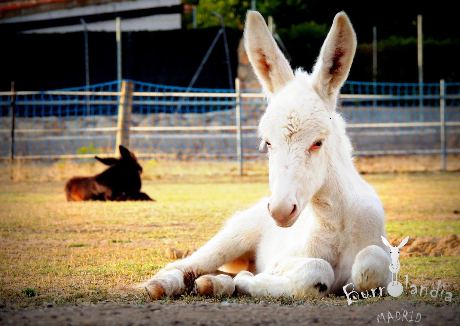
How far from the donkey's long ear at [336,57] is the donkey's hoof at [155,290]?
5.13 feet

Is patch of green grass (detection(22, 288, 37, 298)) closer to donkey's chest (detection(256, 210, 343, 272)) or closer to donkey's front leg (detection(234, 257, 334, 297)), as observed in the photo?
donkey's front leg (detection(234, 257, 334, 297))

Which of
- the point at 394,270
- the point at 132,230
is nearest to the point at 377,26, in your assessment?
the point at 132,230

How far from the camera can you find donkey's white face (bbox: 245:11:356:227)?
17.4 ft

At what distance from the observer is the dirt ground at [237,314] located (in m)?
4.75

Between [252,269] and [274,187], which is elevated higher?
[274,187]

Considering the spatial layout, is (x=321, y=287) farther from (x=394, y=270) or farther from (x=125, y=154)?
(x=125, y=154)

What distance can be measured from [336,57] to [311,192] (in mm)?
881

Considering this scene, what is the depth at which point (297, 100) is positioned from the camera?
5559mm

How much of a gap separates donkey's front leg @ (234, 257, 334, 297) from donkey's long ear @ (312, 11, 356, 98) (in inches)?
41.5

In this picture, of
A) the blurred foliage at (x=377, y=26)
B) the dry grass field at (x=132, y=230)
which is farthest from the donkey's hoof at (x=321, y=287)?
the blurred foliage at (x=377, y=26)

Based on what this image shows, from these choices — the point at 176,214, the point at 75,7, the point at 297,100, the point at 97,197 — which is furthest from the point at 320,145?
the point at 75,7

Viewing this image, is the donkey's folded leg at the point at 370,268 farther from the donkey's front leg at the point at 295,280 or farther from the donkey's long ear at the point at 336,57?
the donkey's long ear at the point at 336,57

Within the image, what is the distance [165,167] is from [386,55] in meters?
10.9

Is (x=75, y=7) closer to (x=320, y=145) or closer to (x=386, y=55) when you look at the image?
(x=386, y=55)
